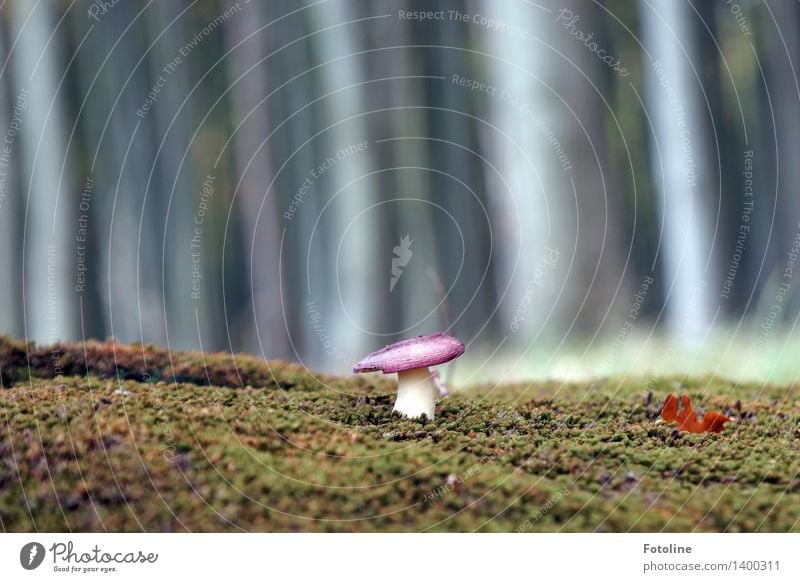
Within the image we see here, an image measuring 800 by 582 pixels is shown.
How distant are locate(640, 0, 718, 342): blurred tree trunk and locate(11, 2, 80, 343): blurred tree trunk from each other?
318 centimetres

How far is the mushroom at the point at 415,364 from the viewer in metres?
2.01

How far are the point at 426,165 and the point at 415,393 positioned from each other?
9.74 feet

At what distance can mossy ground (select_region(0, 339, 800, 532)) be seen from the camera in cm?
173

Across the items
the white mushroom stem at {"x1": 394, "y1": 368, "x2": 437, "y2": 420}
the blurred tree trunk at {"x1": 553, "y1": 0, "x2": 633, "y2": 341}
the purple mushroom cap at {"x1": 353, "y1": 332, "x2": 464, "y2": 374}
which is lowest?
the white mushroom stem at {"x1": 394, "y1": 368, "x2": 437, "y2": 420}

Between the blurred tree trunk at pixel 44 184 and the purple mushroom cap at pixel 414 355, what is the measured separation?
271cm

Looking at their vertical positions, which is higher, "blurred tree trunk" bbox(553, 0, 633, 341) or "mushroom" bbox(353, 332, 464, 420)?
"blurred tree trunk" bbox(553, 0, 633, 341)

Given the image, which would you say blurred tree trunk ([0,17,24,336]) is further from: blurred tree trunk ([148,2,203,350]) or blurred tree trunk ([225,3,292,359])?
blurred tree trunk ([225,3,292,359])

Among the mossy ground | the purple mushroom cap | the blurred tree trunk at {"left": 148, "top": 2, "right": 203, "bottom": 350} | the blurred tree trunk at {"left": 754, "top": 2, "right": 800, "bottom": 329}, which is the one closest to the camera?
the mossy ground

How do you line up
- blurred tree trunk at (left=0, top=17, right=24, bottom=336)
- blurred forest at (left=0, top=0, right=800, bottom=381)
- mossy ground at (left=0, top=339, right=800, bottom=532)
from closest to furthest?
mossy ground at (left=0, top=339, right=800, bottom=532), blurred forest at (left=0, top=0, right=800, bottom=381), blurred tree trunk at (left=0, top=17, right=24, bottom=336)

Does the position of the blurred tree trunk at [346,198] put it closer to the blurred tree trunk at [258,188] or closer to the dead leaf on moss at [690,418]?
the blurred tree trunk at [258,188]

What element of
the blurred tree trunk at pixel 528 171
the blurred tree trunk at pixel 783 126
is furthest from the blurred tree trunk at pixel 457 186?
the blurred tree trunk at pixel 783 126

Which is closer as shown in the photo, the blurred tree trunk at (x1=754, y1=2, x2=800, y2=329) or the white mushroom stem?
the white mushroom stem

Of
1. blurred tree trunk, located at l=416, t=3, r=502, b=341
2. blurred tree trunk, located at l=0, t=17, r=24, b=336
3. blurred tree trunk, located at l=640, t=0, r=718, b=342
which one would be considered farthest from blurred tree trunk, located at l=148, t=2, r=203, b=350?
blurred tree trunk, located at l=640, t=0, r=718, b=342
